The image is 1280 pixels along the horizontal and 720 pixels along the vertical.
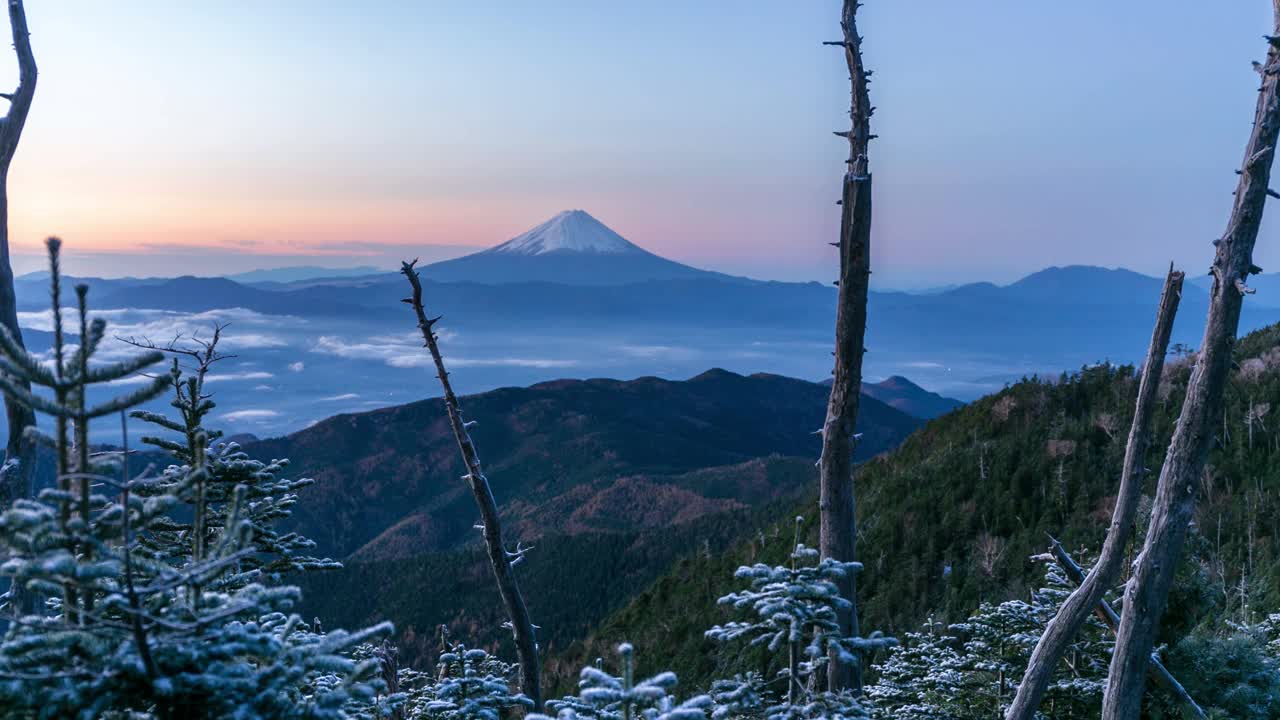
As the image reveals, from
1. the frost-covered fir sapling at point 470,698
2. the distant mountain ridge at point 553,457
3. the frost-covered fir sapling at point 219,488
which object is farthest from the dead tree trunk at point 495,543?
the distant mountain ridge at point 553,457

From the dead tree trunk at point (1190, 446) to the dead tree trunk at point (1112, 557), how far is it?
236 millimetres

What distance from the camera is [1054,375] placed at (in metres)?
22.6

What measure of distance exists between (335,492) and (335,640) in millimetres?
102018

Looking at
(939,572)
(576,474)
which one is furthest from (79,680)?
(576,474)

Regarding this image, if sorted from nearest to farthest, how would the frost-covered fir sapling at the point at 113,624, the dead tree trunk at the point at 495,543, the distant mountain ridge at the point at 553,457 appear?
the frost-covered fir sapling at the point at 113,624 < the dead tree trunk at the point at 495,543 < the distant mountain ridge at the point at 553,457

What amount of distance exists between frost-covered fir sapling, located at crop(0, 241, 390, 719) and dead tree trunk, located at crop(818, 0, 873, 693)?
509cm

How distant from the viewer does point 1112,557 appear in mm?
7320

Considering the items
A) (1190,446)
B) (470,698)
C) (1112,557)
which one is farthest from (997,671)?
(470,698)

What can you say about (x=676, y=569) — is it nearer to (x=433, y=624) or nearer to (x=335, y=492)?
(x=433, y=624)

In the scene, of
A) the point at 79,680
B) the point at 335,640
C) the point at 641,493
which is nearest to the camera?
the point at 79,680

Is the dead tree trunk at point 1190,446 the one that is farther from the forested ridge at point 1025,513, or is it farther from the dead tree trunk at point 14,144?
the dead tree trunk at point 14,144

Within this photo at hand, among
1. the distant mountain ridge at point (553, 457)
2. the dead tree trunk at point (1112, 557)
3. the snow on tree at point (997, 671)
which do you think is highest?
the dead tree trunk at point (1112, 557)

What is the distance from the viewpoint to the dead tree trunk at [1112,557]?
23.3 feet

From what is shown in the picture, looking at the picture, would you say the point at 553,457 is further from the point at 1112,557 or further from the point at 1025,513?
the point at 1112,557
